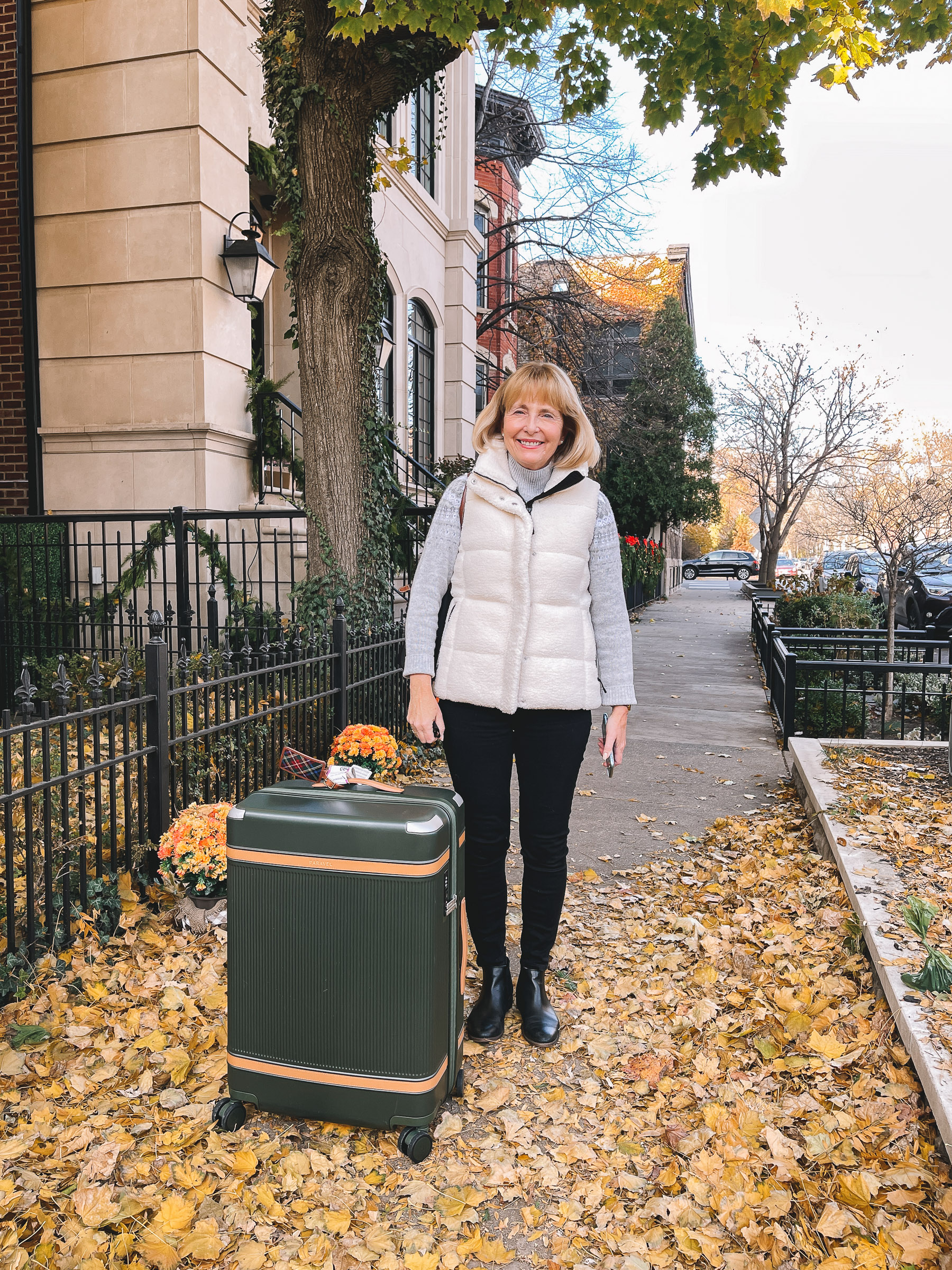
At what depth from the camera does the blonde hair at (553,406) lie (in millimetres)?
2896

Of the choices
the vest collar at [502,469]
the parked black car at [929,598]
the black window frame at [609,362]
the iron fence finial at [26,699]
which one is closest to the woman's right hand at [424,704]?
the vest collar at [502,469]

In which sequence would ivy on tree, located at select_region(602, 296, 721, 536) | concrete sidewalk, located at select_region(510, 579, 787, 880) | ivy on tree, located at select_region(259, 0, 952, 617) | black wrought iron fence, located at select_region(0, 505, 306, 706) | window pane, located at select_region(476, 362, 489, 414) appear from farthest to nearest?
ivy on tree, located at select_region(602, 296, 721, 536) < window pane, located at select_region(476, 362, 489, 414) < black wrought iron fence, located at select_region(0, 505, 306, 706) < ivy on tree, located at select_region(259, 0, 952, 617) < concrete sidewalk, located at select_region(510, 579, 787, 880)

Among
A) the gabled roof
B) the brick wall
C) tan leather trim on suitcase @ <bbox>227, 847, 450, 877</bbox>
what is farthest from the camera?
the gabled roof

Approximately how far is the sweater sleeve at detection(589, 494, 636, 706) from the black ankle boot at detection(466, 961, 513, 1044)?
1.03 meters

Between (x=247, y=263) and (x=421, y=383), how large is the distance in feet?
23.5

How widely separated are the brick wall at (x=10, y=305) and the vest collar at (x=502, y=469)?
759cm

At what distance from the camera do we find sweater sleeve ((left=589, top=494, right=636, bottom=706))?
2.99 metres

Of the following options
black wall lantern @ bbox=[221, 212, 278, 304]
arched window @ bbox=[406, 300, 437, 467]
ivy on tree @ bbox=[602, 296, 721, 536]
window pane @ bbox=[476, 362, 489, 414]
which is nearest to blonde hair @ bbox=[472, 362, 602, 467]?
black wall lantern @ bbox=[221, 212, 278, 304]

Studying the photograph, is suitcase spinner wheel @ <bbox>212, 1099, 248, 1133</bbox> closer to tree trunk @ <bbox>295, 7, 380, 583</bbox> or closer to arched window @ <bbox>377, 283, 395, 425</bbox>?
tree trunk @ <bbox>295, 7, 380, 583</bbox>

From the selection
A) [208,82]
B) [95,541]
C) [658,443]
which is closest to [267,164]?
[208,82]

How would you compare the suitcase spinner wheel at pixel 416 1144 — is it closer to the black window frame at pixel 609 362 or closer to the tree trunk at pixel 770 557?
the black window frame at pixel 609 362

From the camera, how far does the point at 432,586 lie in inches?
118

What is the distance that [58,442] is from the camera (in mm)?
9141

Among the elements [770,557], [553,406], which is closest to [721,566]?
[770,557]
